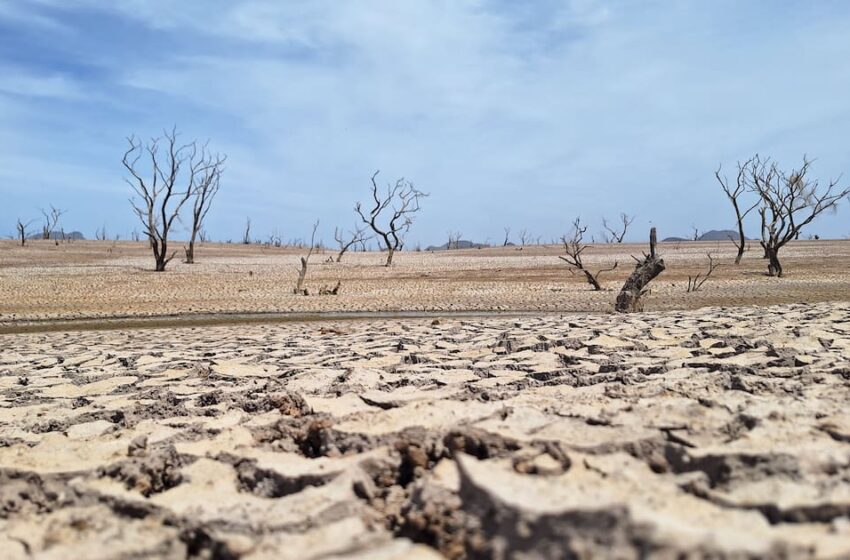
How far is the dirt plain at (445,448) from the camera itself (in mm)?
1582

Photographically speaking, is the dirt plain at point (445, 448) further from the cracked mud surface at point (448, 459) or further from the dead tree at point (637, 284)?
the dead tree at point (637, 284)

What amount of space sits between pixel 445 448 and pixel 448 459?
70 millimetres

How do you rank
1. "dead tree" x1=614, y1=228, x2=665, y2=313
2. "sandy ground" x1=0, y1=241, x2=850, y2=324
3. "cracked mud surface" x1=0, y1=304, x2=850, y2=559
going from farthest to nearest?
"sandy ground" x1=0, y1=241, x2=850, y2=324 → "dead tree" x1=614, y1=228, x2=665, y2=313 → "cracked mud surface" x1=0, y1=304, x2=850, y2=559

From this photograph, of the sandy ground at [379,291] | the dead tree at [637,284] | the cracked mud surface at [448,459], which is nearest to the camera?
the cracked mud surface at [448,459]

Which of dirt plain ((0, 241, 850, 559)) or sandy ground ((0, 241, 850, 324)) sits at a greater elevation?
dirt plain ((0, 241, 850, 559))

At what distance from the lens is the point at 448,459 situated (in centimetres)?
221

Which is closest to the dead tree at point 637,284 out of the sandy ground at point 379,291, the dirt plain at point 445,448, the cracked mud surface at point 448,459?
the sandy ground at point 379,291

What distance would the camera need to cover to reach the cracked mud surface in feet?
5.12

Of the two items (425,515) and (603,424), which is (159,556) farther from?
(603,424)

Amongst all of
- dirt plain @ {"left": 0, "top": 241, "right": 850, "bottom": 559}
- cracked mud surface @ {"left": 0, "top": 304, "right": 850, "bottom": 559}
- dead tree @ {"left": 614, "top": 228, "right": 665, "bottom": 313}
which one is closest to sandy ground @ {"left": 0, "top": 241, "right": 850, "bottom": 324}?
dead tree @ {"left": 614, "top": 228, "right": 665, "bottom": 313}

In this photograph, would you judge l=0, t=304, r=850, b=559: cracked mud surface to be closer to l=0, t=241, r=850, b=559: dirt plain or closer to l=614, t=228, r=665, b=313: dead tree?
l=0, t=241, r=850, b=559: dirt plain

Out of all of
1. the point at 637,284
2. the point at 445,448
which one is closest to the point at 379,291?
the point at 637,284

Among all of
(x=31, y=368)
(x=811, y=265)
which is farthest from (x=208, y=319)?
A: (x=811, y=265)

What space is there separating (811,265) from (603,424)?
24123mm
